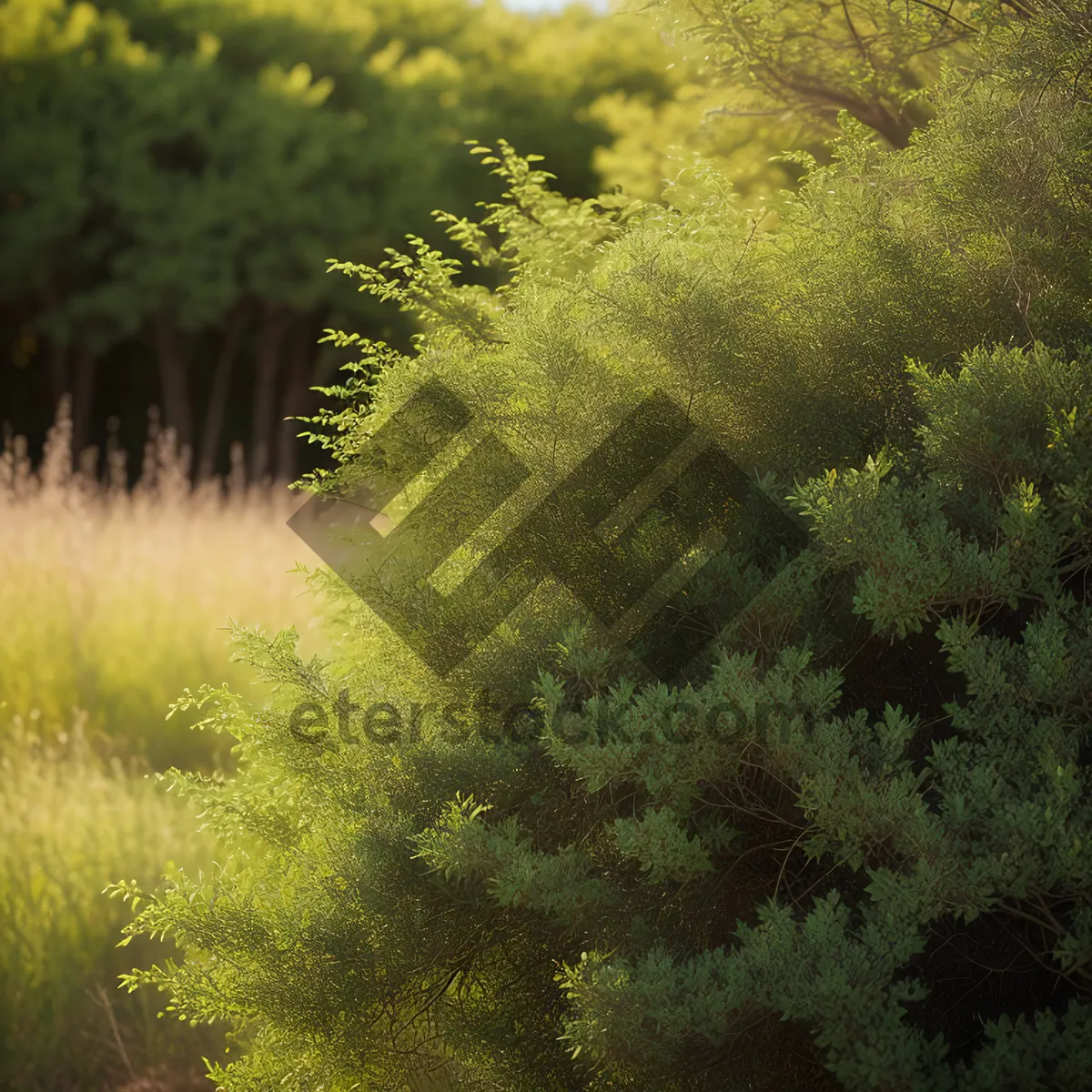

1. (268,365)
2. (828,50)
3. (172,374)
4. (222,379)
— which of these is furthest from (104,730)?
(222,379)

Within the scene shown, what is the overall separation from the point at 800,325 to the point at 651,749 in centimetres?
152

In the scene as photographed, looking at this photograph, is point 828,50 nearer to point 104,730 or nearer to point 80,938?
point 80,938

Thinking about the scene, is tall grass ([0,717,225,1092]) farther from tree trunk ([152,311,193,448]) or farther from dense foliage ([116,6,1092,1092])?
tree trunk ([152,311,193,448])

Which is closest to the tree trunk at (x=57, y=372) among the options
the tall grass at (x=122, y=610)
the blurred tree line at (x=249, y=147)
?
the blurred tree line at (x=249, y=147)

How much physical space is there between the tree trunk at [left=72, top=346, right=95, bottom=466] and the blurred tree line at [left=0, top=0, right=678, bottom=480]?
8 centimetres

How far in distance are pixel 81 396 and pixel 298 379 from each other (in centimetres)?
378

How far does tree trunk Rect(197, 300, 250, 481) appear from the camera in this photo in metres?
19.0

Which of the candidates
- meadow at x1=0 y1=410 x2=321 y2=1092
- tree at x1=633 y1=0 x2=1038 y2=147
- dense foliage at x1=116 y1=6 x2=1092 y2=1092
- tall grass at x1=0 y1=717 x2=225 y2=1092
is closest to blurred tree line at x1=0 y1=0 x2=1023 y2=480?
meadow at x1=0 y1=410 x2=321 y2=1092

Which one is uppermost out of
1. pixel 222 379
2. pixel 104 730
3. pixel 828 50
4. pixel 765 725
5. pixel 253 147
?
pixel 253 147

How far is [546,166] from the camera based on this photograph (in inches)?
768

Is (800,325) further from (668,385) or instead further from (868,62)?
(868,62)

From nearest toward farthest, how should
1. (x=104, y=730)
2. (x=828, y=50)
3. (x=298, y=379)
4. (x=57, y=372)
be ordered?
(x=828, y=50) < (x=104, y=730) < (x=57, y=372) < (x=298, y=379)

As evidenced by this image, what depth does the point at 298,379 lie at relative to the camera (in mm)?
19797

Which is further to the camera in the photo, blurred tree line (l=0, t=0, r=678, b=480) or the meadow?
blurred tree line (l=0, t=0, r=678, b=480)
